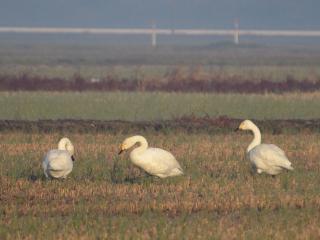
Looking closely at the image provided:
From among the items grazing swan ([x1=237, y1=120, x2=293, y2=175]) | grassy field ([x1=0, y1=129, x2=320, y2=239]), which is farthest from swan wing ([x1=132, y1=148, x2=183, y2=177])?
grazing swan ([x1=237, y1=120, x2=293, y2=175])

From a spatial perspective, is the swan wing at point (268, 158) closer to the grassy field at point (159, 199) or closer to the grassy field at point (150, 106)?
the grassy field at point (159, 199)

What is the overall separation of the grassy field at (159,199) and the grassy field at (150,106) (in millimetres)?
8541

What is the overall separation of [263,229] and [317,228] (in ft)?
1.77

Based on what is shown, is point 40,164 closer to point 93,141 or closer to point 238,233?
point 93,141

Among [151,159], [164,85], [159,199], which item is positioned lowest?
[159,199]

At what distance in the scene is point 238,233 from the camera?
12539mm

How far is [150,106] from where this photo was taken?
31719mm

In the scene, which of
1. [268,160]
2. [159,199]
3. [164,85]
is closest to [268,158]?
[268,160]

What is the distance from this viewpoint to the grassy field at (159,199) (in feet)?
41.6

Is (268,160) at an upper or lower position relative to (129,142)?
lower

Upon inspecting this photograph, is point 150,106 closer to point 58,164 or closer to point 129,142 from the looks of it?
point 129,142

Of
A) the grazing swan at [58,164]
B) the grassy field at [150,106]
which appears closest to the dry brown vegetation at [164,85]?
the grassy field at [150,106]

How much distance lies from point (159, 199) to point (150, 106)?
17.1 meters

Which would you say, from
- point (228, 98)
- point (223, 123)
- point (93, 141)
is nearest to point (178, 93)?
point (228, 98)
